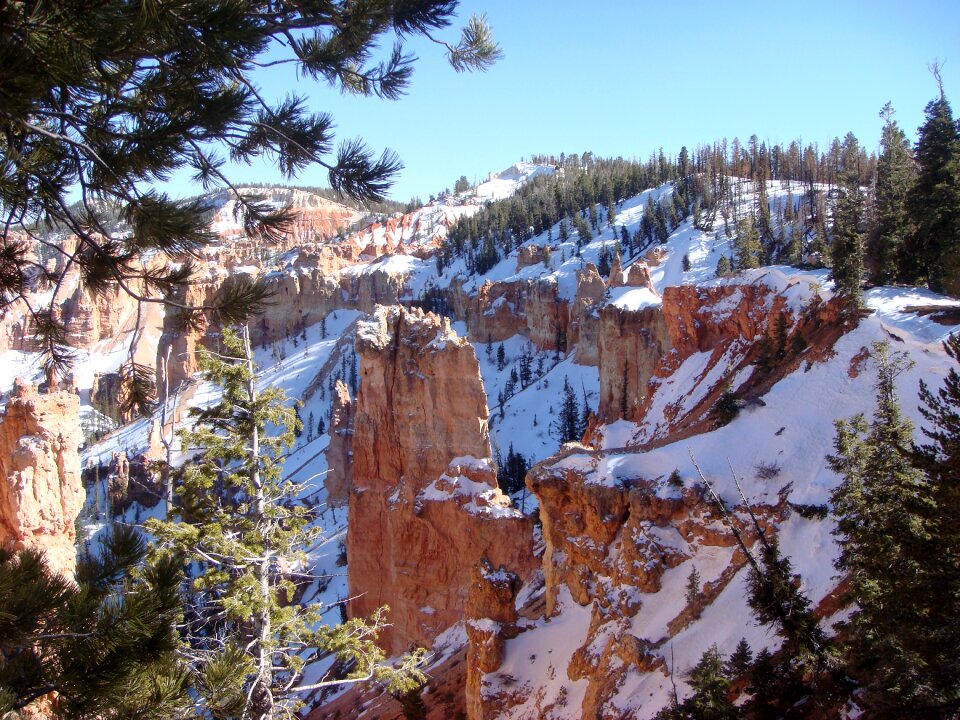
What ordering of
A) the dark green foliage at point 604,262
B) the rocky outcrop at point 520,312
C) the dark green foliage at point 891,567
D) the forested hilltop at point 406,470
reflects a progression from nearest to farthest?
the forested hilltop at point 406,470 < the dark green foliage at point 891,567 < the rocky outcrop at point 520,312 < the dark green foliage at point 604,262

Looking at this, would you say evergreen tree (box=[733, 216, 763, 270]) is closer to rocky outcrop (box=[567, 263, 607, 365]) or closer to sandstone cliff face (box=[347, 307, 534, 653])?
rocky outcrop (box=[567, 263, 607, 365])

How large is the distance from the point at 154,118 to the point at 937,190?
2841cm

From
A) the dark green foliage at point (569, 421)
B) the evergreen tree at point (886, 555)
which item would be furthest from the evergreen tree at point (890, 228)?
the dark green foliage at point (569, 421)

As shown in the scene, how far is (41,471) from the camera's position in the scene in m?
17.6

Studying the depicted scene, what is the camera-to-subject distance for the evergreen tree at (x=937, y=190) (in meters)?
24.3

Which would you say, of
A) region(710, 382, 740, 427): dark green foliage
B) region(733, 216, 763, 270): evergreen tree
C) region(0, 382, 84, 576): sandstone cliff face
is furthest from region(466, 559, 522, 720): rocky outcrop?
region(733, 216, 763, 270): evergreen tree

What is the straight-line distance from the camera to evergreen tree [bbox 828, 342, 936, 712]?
7.79 m

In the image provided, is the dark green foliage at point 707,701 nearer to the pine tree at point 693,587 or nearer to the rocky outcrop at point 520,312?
the pine tree at point 693,587

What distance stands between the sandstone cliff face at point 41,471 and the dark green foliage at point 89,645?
1641cm

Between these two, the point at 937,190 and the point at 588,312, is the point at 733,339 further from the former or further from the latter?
the point at 588,312

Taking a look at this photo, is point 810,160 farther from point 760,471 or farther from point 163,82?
point 163,82

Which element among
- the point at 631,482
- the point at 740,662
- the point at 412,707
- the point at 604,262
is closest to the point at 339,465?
the point at 412,707

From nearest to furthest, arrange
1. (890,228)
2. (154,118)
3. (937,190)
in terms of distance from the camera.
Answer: (154,118)
(937,190)
(890,228)

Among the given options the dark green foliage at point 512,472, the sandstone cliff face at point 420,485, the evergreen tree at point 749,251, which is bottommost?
the dark green foliage at point 512,472
